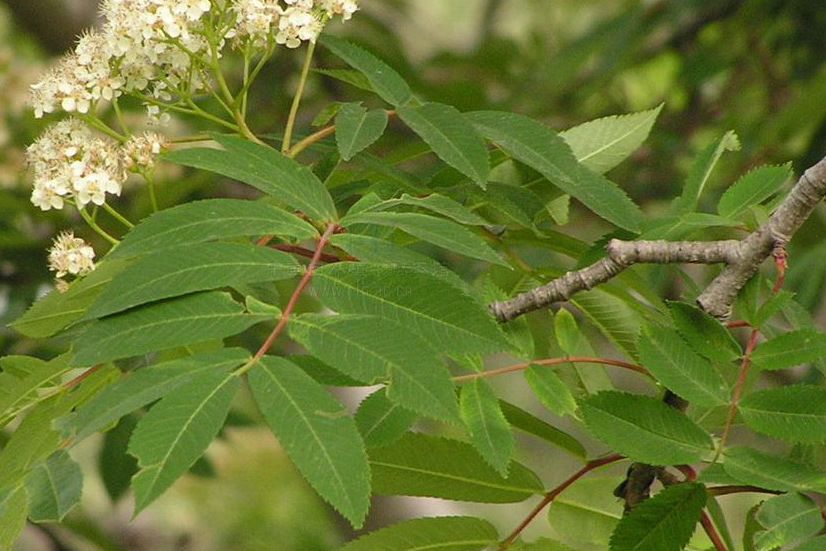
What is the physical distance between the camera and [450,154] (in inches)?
33.3

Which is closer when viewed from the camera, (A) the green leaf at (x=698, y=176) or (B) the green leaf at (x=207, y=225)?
(B) the green leaf at (x=207, y=225)

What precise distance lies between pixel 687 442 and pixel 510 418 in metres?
0.17

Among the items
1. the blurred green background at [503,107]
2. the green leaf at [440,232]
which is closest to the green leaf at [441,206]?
the green leaf at [440,232]

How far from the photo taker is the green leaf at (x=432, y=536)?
87 centimetres

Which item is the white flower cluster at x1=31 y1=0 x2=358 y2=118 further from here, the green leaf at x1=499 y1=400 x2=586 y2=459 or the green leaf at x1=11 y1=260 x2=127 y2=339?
the green leaf at x1=499 y1=400 x2=586 y2=459

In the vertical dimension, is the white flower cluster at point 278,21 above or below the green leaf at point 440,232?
above

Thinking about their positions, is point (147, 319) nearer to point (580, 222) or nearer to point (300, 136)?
point (300, 136)

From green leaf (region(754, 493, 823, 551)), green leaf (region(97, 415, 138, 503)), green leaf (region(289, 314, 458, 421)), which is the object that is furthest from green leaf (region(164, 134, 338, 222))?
green leaf (region(97, 415, 138, 503))

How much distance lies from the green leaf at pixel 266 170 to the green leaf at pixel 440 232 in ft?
0.10

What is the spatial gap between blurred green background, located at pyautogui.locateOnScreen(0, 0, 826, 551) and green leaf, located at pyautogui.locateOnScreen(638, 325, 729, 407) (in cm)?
102

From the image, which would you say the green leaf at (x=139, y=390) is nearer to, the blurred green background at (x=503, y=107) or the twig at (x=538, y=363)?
the twig at (x=538, y=363)

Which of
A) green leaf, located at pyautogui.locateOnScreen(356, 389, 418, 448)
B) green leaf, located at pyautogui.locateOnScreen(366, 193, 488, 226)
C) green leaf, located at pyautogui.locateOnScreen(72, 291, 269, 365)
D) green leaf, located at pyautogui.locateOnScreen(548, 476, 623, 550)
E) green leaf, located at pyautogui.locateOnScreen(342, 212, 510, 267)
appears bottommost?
green leaf, located at pyautogui.locateOnScreen(548, 476, 623, 550)

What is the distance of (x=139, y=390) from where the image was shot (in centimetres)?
67

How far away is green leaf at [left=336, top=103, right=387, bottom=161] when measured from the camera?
857 millimetres
